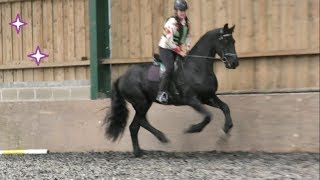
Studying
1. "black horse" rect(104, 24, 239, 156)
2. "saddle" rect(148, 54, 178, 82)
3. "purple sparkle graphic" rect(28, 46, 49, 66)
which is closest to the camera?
"black horse" rect(104, 24, 239, 156)

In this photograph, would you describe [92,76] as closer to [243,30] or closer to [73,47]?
[73,47]

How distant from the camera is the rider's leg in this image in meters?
9.24

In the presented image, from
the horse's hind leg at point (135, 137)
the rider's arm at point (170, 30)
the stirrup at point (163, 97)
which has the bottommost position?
the horse's hind leg at point (135, 137)

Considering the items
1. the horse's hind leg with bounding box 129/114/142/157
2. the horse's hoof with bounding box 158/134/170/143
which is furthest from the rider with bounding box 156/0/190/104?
the horse's hind leg with bounding box 129/114/142/157

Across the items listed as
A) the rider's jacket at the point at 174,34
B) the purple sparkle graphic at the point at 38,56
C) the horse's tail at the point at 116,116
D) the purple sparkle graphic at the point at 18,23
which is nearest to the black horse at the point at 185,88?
the horse's tail at the point at 116,116

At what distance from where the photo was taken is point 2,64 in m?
13.2

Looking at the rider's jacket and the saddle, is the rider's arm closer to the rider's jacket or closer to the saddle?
the rider's jacket

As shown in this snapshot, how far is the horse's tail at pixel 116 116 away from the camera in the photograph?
33.2 feet

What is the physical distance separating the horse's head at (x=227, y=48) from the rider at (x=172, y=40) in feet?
2.23

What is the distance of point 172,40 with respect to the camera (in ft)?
30.0

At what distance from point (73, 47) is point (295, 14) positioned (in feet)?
16.7

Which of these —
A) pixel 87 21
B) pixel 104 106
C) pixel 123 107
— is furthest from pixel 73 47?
pixel 123 107

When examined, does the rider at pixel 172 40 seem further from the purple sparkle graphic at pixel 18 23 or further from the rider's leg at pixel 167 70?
the purple sparkle graphic at pixel 18 23

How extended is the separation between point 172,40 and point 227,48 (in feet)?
3.07
